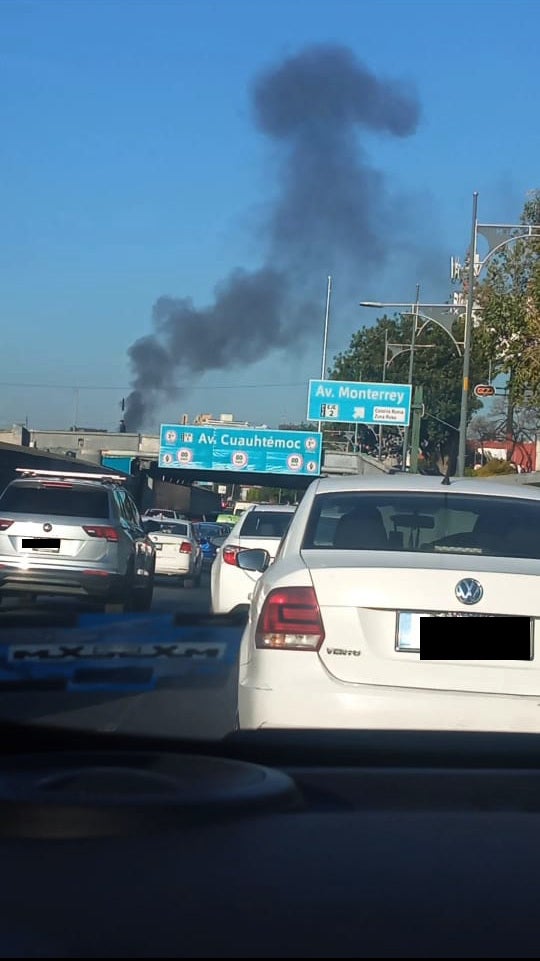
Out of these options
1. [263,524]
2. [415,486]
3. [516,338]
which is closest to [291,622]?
[415,486]

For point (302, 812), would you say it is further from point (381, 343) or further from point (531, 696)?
point (381, 343)

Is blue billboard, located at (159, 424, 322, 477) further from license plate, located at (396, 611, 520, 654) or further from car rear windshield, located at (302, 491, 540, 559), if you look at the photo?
license plate, located at (396, 611, 520, 654)

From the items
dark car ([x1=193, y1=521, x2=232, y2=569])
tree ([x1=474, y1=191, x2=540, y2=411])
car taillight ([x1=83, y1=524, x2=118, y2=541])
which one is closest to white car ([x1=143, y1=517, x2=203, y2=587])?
dark car ([x1=193, y1=521, x2=232, y2=569])

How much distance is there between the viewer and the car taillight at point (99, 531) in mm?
14922

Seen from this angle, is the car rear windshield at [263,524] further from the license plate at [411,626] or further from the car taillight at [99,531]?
the license plate at [411,626]

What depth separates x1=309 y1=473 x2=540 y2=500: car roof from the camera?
654cm

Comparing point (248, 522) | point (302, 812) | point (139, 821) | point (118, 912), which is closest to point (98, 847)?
point (139, 821)

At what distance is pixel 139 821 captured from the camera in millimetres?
3861

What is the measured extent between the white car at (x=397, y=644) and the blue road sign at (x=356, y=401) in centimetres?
4332

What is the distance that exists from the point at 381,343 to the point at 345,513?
231ft

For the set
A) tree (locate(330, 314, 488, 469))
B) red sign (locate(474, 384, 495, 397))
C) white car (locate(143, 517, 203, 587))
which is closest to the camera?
white car (locate(143, 517, 203, 587))

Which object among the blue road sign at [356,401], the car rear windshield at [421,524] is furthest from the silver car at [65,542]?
the blue road sign at [356,401]

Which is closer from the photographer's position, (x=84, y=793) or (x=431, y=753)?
(x=84, y=793)

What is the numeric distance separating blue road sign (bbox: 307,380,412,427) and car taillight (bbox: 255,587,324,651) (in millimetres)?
43328
